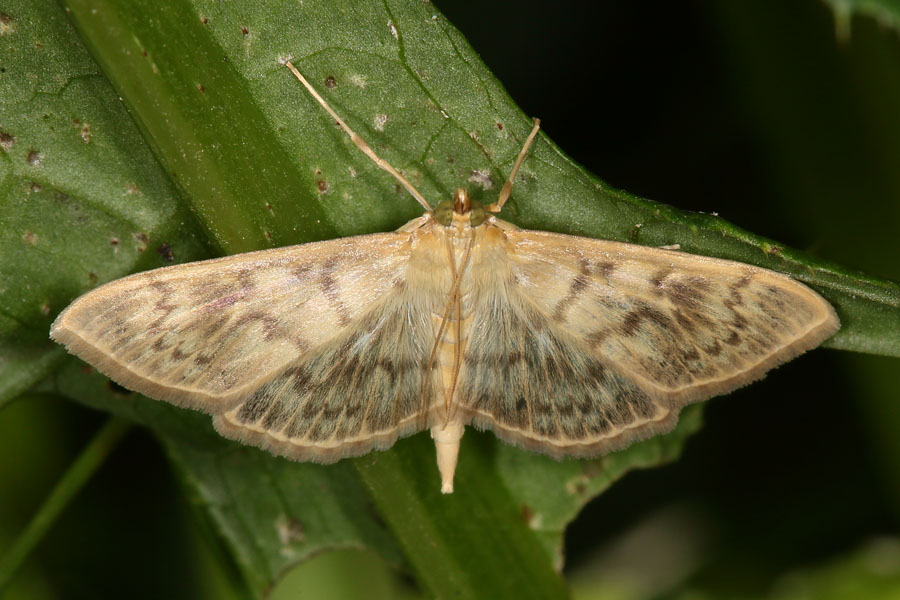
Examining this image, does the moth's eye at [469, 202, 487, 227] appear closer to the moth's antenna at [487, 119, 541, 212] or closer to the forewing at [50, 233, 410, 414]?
the moth's antenna at [487, 119, 541, 212]

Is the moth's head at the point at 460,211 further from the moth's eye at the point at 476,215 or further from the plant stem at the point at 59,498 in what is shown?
the plant stem at the point at 59,498

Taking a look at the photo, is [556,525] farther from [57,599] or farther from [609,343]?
[57,599]

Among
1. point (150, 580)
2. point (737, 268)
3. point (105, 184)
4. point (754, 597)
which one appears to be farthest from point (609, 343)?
point (150, 580)

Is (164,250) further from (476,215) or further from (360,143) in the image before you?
(476,215)

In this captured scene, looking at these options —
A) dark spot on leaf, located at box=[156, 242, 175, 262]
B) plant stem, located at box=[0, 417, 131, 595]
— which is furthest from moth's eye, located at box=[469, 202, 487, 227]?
plant stem, located at box=[0, 417, 131, 595]

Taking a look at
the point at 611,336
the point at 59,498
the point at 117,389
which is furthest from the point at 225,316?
the point at 611,336
